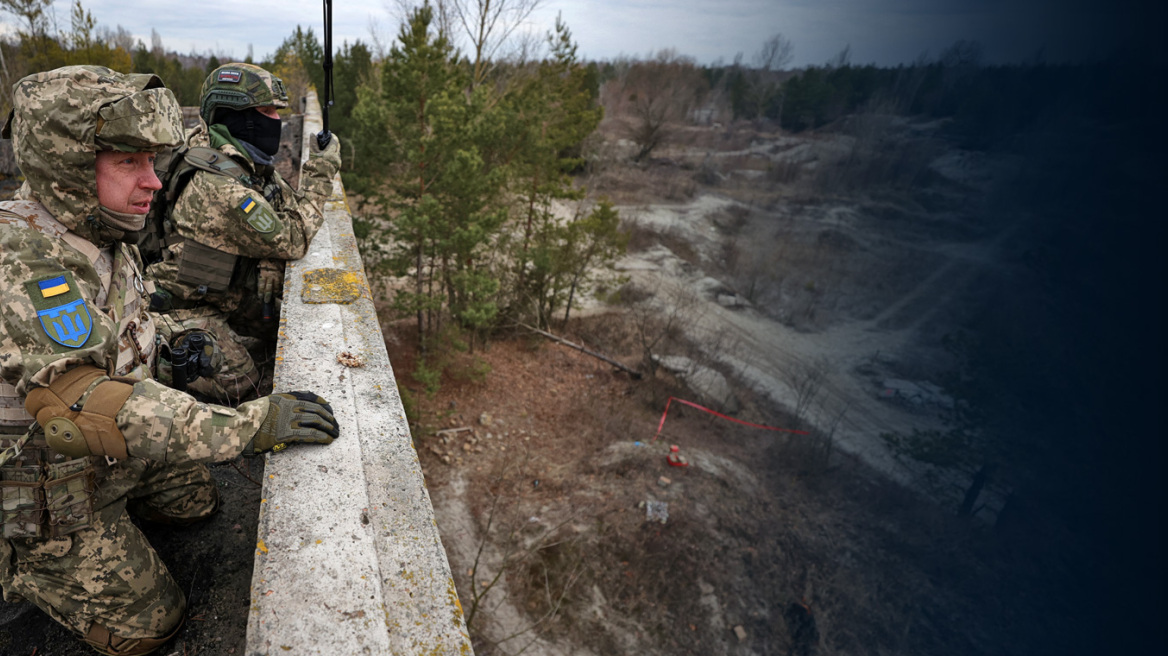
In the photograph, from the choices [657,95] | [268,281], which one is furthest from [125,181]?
[657,95]

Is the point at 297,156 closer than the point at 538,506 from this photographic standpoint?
Yes

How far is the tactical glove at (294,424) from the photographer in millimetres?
1771

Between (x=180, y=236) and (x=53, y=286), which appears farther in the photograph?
(x=180, y=236)

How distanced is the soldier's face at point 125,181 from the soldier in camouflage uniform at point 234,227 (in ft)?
3.22

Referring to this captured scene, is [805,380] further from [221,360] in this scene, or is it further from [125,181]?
[125,181]

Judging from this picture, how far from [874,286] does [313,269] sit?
69.3 ft

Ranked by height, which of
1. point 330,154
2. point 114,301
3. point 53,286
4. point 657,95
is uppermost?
point 657,95

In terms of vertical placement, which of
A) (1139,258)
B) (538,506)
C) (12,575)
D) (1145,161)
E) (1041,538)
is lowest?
(538,506)

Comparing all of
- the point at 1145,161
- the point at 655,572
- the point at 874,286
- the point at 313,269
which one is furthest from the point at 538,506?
the point at 874,286

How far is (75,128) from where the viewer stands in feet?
5.01

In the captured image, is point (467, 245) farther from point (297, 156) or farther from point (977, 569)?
point (977, 569)

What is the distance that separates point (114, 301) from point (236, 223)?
1330mm

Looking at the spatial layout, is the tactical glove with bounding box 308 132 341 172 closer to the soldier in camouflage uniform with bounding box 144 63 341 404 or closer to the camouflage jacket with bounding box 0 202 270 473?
the soldier in camouflage uniform with bounding box 144 63 341 404

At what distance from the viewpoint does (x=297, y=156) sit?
8.15m
